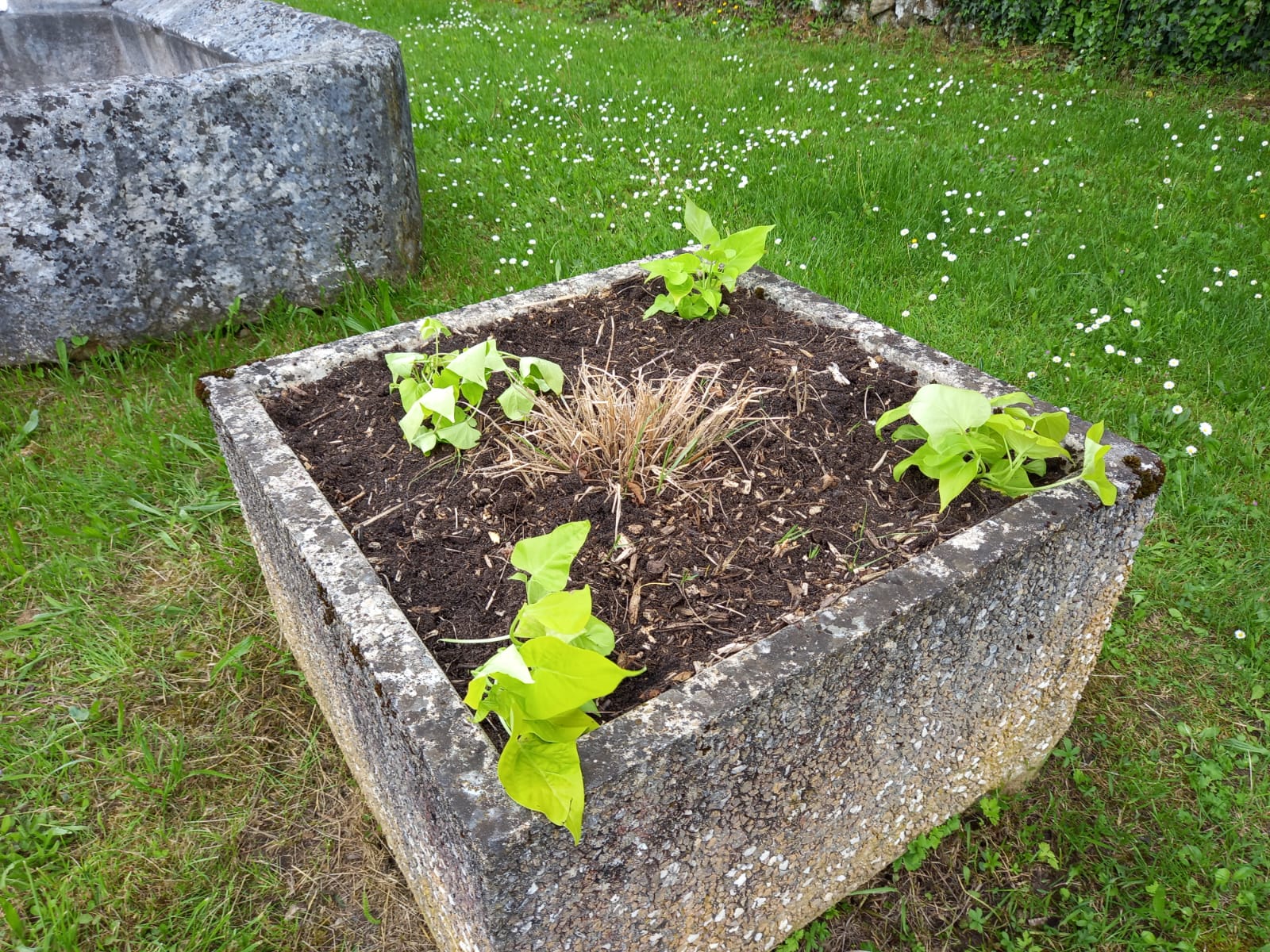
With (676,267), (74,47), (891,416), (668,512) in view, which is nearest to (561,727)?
(668,512)

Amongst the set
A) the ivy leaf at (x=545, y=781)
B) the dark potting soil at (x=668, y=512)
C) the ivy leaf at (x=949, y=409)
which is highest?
the ivy leaf at (x=949, y=409)

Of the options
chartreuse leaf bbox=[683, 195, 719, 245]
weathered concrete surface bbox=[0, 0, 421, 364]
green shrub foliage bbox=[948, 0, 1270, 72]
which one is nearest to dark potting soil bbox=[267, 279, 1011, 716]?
chartreuse leaf bbox=[683, 195, 719, 245]

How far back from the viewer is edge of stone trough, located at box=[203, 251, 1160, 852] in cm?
122

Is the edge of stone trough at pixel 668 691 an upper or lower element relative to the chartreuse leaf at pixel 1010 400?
lower

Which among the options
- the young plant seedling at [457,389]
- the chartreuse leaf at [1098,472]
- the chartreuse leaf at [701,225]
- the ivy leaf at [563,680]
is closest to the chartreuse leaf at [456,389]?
the young plant seedling at [457,389]

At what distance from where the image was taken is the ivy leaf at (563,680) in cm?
118

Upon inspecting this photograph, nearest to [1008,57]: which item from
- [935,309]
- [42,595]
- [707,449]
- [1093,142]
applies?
[1093,142]

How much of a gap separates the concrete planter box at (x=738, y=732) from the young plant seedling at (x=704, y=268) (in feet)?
2.00

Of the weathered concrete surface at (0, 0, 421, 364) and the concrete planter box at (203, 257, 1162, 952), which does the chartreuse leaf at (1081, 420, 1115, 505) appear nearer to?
the concrete planter box at (203, 257, 1162, 952)

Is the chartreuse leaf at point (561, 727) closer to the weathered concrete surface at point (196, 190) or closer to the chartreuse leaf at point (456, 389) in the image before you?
the chartreuse leaf at point (456, 389)

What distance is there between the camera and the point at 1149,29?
582 centimetres

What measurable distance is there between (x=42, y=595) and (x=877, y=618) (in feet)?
8.10

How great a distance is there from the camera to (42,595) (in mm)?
2590

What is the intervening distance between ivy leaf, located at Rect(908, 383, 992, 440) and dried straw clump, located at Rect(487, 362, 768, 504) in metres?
0.41
